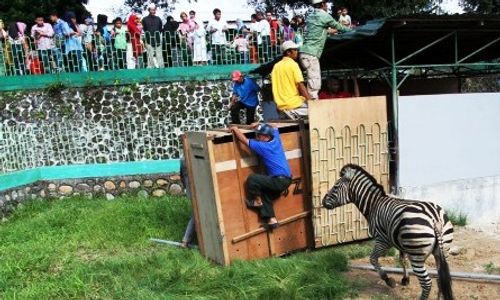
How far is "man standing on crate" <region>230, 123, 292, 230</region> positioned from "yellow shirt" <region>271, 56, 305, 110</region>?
130 centimetres

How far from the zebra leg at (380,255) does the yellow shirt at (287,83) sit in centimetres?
284

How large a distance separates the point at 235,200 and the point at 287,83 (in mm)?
2198

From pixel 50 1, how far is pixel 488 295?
19.6 metres

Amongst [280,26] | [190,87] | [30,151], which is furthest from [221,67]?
[30,151]

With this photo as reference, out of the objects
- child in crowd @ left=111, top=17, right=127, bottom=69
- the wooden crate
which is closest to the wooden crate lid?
the wooden crate

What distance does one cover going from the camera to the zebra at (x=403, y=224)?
15.4 feet

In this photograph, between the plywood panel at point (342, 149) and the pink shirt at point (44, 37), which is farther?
the pink shirt at point (44, 37)

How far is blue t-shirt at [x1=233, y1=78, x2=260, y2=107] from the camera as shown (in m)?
10.2

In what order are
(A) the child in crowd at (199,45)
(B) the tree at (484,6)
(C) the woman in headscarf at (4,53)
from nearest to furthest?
1. (C) the woman in headscarf at (4,53)
2. (A) the child in crowd at (199,45)
3. (B) the tree at (484,6)

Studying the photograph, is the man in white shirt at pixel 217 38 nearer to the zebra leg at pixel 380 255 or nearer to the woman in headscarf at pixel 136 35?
the woman in headscarf at pixel 136 35

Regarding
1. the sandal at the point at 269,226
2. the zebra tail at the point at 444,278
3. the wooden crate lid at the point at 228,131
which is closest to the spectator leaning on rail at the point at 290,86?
the wooden crate lid at the point at 228,131

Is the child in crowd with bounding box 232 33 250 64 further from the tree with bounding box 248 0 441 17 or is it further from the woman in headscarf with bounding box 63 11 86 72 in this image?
the tree with bounding box 248 0 441 17

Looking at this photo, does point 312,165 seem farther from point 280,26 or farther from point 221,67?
point 280,26

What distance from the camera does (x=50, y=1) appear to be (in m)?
19.9
